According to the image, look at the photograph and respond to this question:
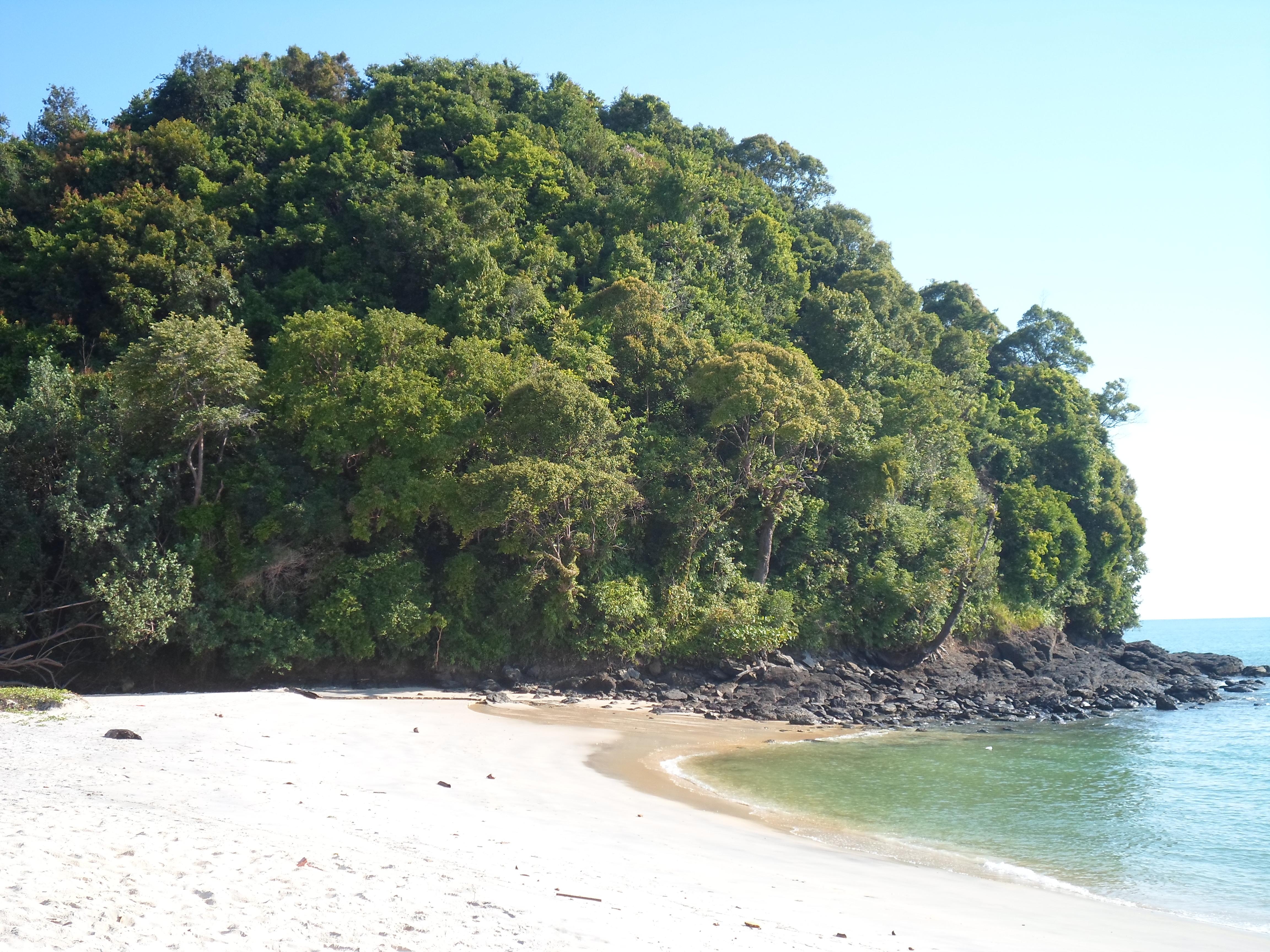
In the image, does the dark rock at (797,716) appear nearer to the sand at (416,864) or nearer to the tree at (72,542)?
the sand at (416,864)

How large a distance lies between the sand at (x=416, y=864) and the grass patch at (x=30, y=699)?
0.37 m

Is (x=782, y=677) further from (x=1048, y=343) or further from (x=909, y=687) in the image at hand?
(x=1048, y=343)

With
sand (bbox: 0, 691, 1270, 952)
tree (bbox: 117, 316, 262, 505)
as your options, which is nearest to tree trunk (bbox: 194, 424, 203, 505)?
tree (bbox: 117, 316, 262, 505)

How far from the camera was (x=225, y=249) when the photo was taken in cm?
3180

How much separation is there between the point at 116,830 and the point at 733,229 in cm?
4144

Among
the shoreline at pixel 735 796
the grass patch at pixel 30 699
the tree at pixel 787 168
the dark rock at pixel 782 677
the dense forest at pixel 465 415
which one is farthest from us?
the tree at pixel 787 168

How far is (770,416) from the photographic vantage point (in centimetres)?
2894

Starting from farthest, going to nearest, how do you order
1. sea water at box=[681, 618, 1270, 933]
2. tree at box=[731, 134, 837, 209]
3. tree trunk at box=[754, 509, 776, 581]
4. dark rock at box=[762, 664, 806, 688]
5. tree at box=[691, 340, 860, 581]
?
tree at box=[731, 134, 837, 209], tree trunk at box=[754, 509, 776, 581], tree at box=[691, 340, 860, 581], dark rock at box=[762, 664, 806, 688], sea water at box=[681, 618, 1270, 933]

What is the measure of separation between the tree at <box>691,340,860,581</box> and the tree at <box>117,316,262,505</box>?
15248mm

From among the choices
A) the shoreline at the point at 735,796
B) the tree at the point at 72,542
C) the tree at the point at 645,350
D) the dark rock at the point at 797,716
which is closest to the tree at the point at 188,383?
the tree at the point at 72,542

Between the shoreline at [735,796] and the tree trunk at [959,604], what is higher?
the tree trunk at [959,604]

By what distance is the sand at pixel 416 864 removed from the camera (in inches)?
222

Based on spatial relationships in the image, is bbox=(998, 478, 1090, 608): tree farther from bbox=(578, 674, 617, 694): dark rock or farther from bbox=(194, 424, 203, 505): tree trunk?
bbox=(194, 424, 203, 505): tree trunk

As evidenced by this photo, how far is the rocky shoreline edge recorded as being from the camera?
25.0 m
